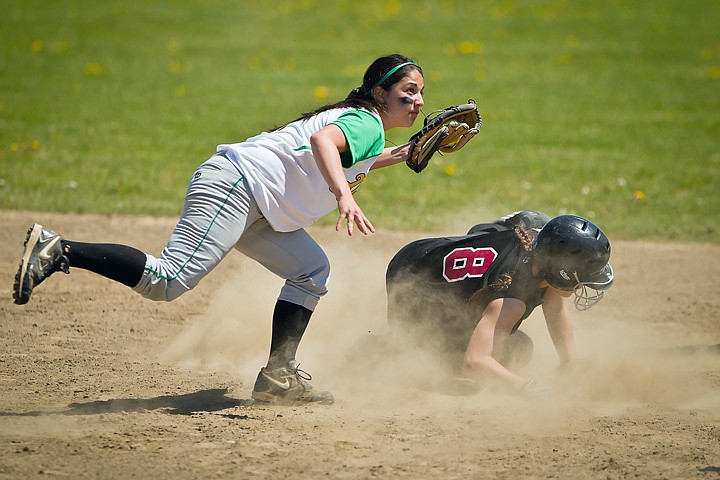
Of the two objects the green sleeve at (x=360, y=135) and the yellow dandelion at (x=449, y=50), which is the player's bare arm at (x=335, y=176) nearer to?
the green sleeve at (x=360, y=135)

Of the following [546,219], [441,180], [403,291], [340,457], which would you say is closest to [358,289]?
[403,291]

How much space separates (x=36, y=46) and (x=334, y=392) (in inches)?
621

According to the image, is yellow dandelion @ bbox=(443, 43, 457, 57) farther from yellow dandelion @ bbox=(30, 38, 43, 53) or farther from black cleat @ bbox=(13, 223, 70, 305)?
black cleat @ bbox=(13, 223, 70, 305)

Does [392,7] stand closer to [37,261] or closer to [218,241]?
[218,241]

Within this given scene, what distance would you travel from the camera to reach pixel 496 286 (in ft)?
16.0

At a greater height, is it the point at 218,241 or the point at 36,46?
the point at 36,46

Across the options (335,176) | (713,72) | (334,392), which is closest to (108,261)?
(335,176)

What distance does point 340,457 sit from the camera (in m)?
4.02

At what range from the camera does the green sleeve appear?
13.9ft

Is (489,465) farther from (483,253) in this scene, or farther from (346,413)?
(483,253)

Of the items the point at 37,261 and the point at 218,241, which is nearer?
the point at 37,261

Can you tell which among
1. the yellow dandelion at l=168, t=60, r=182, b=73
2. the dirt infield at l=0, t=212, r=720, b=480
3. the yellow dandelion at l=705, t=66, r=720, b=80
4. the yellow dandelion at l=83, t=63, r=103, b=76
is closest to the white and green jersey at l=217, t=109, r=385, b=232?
the dirt infield at l=0, t=212, r=720, b=480

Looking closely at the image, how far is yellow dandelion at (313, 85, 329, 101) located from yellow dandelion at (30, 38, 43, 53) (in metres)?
6.30

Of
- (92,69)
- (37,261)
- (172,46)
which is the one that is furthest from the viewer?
(172,46)
